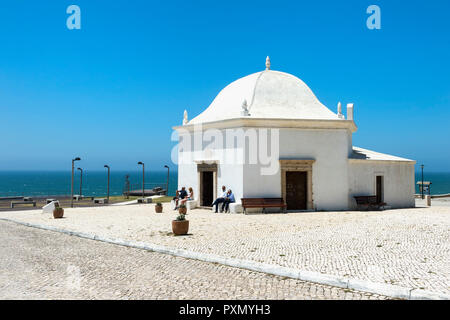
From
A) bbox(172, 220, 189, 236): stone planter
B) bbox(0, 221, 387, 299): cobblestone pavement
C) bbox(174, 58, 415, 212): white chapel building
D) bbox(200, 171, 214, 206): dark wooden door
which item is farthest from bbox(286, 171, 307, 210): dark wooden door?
bbox(0, 221, 387, 299): cobblestone pavement

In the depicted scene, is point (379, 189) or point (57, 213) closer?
point (57, 213)

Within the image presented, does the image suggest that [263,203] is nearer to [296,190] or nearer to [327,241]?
[296,190]

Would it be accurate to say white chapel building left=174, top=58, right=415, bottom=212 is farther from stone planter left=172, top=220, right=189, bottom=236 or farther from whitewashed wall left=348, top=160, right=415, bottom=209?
stone planter left=172, top=220, right=189, bottom=236

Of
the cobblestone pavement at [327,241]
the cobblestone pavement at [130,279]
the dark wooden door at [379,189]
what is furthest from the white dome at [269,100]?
the cobblestone pavement at [130,279]

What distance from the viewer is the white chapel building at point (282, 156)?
2023 centimetres

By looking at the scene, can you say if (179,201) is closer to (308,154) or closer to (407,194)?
(308,154)

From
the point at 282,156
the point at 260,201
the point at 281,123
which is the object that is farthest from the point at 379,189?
the point at 260,201

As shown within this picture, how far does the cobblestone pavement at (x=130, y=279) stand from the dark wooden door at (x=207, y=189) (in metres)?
12.1

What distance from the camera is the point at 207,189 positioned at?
2258 cm

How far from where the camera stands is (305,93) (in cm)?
2364

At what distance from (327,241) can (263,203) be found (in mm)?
8591

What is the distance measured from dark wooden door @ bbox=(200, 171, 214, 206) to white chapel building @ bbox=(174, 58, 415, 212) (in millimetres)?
59

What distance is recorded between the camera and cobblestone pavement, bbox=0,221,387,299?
625 centimetres
